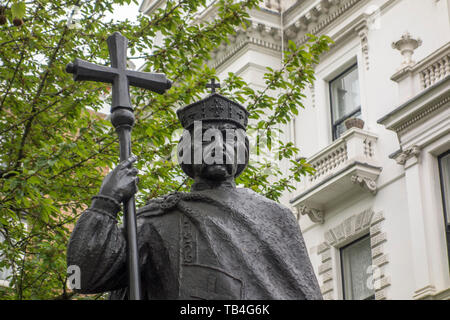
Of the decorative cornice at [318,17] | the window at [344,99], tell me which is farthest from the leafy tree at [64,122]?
the decorative cornice at [318,17]

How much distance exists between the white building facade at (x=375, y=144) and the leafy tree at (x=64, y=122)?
6969mm

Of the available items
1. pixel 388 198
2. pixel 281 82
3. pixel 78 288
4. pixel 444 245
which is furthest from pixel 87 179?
pixel 388 198

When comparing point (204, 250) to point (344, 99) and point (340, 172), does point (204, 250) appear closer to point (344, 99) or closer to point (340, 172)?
point (340, 172)

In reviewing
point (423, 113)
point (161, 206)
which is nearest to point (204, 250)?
point (161, 206)

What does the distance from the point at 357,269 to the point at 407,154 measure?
2.83 metres

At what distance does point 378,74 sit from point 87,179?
12.3 m

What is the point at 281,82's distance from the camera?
Result: 1409cm

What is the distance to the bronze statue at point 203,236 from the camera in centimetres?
500

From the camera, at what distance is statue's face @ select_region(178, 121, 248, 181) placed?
17.7ft

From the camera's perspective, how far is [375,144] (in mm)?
22953

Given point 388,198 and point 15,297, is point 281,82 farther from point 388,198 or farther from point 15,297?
point 388,198

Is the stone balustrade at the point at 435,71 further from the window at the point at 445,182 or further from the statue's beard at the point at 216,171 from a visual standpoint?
the statue's beard at the point at 216,171

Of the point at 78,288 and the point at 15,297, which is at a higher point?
the point at 15,297
